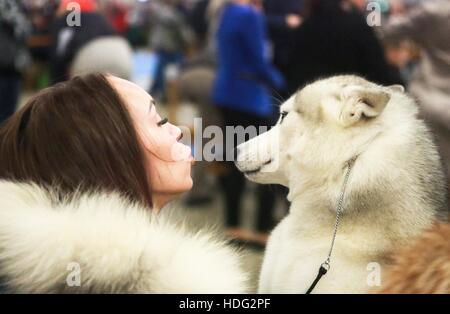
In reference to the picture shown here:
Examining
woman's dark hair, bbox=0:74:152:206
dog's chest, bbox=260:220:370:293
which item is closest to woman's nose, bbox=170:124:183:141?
woman's dark hair, bbox=0:74:152:206

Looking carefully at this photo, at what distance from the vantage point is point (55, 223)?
4.09 ft

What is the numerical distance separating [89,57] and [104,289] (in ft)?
10.2

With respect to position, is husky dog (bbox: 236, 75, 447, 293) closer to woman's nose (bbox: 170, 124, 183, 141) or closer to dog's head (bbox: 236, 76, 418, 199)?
dog's head (bbox: 236, 76, 418, 199)

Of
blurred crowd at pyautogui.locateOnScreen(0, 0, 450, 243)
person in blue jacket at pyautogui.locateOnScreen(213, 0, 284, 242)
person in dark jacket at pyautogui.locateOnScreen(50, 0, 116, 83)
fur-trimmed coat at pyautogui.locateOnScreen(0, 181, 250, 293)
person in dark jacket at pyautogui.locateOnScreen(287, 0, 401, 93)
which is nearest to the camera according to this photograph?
fur-trimmed coat at pyautogui.locateOnScreen(0, 181, 250, 293)

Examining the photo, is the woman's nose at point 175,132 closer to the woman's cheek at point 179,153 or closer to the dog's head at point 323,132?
the woman's cheek at point 179,153

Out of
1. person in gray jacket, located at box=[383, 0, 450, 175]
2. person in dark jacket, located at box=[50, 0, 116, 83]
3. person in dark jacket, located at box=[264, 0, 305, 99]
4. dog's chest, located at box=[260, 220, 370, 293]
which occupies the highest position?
person in dark jacket, located at box=[264, 0, 305, 99]

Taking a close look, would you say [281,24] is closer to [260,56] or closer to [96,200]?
[260,56]

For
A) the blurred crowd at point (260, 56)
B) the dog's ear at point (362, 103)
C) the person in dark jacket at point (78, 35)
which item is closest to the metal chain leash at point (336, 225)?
the dog's ear at point (362, 103)

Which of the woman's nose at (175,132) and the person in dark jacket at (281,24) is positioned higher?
the person in dark jacket at (281,24)

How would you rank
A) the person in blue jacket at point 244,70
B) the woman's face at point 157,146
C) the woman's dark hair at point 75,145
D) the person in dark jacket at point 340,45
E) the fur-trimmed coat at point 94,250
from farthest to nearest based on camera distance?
the person in blue jacket at point 244,70
the person in dark jacket at point 340,45
the woman's face at point 157,146
the woman's dark hair at point 75,145
the fur-trimmed coat at point 94,250

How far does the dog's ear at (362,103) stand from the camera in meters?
1.71

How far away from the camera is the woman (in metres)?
1.22

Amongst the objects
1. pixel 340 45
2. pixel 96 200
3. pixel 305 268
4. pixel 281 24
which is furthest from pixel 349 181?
pixel 281 24
